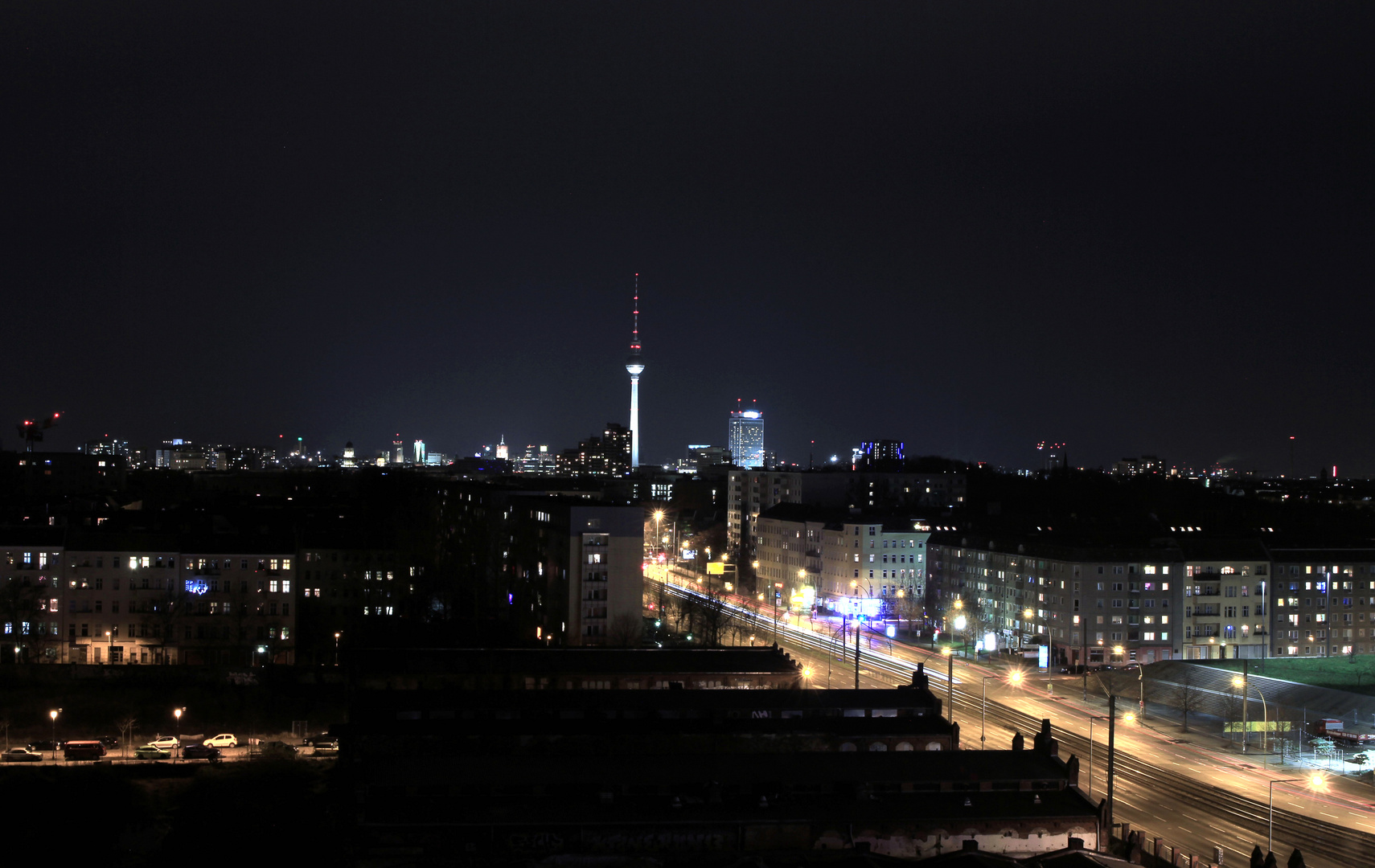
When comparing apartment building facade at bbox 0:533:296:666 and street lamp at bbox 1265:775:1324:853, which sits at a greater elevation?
apartment building facade at bbox 0:533:296:666

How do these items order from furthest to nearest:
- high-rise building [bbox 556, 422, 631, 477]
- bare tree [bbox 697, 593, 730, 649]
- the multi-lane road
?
high-rise building [bbox 556, 422, 631, 477] → bare tree [bbox 697, 593, 730, 649] → the multi-lane road

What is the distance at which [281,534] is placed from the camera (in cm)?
3797

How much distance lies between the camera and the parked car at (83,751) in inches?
1002

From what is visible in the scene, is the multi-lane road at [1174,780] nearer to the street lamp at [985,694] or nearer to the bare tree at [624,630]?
the street lamp at [985,694]

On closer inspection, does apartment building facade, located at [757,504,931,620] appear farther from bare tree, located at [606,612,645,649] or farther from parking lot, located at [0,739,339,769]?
parking lot, located at [0,739,339,769]

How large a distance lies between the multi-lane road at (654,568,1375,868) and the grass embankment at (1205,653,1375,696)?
16.7 ft

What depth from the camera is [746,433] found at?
17938 centimetres

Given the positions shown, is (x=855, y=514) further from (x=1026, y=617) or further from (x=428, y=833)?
(x=428, y=833)

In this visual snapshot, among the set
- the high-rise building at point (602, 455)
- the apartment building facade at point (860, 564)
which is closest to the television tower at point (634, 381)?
Answer: the high-rise building at point (602, 455)

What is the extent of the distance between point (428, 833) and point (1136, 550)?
32666 millimetres

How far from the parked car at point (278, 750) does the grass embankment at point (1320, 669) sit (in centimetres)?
2582

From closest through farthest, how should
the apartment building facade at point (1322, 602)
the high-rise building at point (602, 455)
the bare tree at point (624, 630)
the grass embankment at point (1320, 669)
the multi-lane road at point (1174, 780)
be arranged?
the multi-lane road at point (1174, 780) → the grass embankment at point (1320, 669) → the bare tree at point (624, 630) → the apartment building facade at point (1322, 602) → the high-rise building at point (602, 455)

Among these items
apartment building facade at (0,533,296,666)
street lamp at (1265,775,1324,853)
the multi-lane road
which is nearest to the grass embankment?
the multi-lane road

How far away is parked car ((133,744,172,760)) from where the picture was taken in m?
25.6
